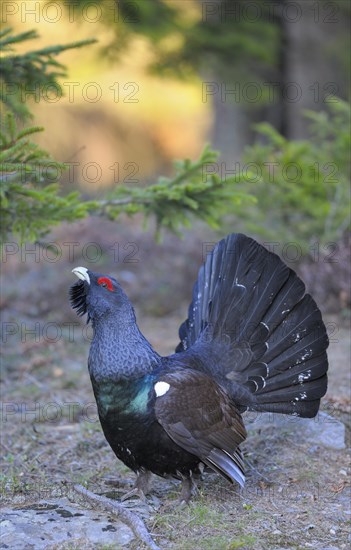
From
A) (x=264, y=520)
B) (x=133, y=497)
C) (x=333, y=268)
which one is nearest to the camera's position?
(x=264, y=520)

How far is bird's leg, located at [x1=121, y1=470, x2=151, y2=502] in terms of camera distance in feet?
16.8

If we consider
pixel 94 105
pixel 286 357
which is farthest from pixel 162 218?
pixel 94 105

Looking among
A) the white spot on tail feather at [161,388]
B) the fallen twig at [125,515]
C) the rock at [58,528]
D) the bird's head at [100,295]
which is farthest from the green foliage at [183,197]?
the rock at [58,528]

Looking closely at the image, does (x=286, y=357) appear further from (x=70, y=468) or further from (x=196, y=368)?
(x=70, y=468)

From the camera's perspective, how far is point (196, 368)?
214 inches

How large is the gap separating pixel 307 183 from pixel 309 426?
3819mm

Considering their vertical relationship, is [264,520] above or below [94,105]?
below

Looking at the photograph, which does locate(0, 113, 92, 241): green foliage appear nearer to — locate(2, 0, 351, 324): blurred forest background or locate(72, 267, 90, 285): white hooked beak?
locate(2, 0, 351, 324): blurred forest background

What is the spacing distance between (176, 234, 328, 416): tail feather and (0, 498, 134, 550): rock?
140 cm

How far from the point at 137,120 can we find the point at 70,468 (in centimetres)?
1875

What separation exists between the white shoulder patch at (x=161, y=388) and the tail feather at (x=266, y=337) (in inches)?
25.7

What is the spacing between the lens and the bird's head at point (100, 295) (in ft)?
16.4

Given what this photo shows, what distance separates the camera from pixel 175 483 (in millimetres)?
5602

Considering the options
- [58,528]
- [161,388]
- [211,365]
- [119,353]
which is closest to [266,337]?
[211,365]
